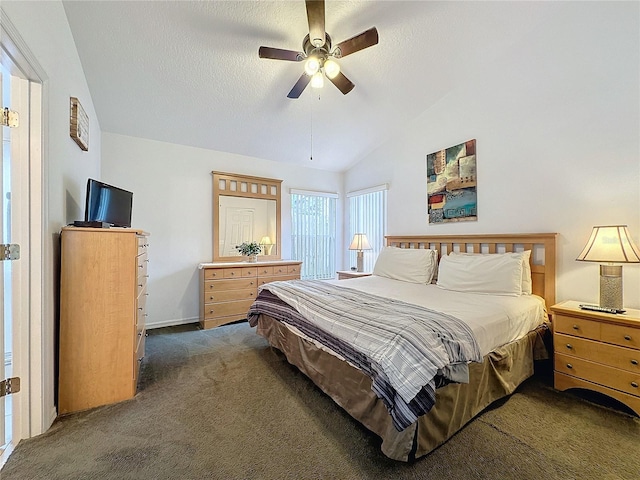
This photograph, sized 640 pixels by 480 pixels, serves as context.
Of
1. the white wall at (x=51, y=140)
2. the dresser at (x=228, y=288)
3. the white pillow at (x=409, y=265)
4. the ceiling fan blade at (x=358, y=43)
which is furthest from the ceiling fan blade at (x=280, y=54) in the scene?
the dresser at (x=228, y=288)

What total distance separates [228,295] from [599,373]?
3.75 m

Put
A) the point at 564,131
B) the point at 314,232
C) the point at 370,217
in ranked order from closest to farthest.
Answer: the point at 564,131 < the point at 370,217 < the point at 314,232

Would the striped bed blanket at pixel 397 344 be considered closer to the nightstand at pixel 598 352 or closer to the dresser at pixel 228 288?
the nightstand at pixel 598 352

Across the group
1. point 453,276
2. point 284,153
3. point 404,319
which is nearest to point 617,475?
point 404,319

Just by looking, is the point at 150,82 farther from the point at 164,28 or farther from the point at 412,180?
the point at 412,180

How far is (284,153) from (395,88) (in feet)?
6.40

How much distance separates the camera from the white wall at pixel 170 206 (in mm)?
3602

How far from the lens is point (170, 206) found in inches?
151

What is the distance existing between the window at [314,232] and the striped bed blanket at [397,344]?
282cm

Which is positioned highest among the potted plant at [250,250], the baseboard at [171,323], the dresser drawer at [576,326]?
the potted plant at [250,250]

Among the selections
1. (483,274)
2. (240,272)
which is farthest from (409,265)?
(240,272)

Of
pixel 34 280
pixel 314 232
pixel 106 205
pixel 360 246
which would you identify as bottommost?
pixel 34 280

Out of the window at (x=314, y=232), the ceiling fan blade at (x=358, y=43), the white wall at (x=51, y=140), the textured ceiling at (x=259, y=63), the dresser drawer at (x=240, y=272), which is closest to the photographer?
the white wall at (x=51, y=140)

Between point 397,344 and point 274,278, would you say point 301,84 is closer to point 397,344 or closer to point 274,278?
point 397,344
